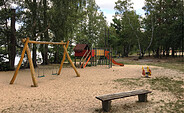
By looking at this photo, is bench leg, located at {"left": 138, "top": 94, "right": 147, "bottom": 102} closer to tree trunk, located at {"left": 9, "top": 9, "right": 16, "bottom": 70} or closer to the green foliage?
tree trunk, located at {"left": 9, "top": 9, "right": 16, "bottom": 70}

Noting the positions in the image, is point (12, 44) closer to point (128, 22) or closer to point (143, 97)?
point (143, 97)

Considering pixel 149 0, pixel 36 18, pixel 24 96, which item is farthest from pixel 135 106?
pixel 149 0

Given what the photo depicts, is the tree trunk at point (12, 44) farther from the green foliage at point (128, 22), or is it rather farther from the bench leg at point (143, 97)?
the green foliage at point (128, 22)

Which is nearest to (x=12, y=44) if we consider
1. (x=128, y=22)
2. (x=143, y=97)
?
(x=143, y=97)

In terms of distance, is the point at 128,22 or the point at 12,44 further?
the point at 128,22

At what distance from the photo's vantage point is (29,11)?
1347 cm

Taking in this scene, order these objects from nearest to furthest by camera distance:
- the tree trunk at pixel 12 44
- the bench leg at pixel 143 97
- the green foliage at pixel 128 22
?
the bench leg at pixel 143 97
the tree trunk at pixel 12 44
the green foliage at pixel 128 22

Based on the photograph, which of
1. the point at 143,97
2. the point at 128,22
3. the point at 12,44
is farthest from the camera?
the point at 128,22

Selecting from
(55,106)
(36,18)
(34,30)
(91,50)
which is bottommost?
(55,106)

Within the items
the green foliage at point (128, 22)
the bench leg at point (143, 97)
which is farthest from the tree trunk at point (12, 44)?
the green foliage at point (128, 22)

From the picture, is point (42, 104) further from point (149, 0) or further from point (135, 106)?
point (149, 0)

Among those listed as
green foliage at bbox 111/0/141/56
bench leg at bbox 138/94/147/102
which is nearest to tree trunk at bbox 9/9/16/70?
bench leg at bbox 138/94/147/102

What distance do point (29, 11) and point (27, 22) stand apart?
902 mm

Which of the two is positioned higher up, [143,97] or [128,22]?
[128,22]
